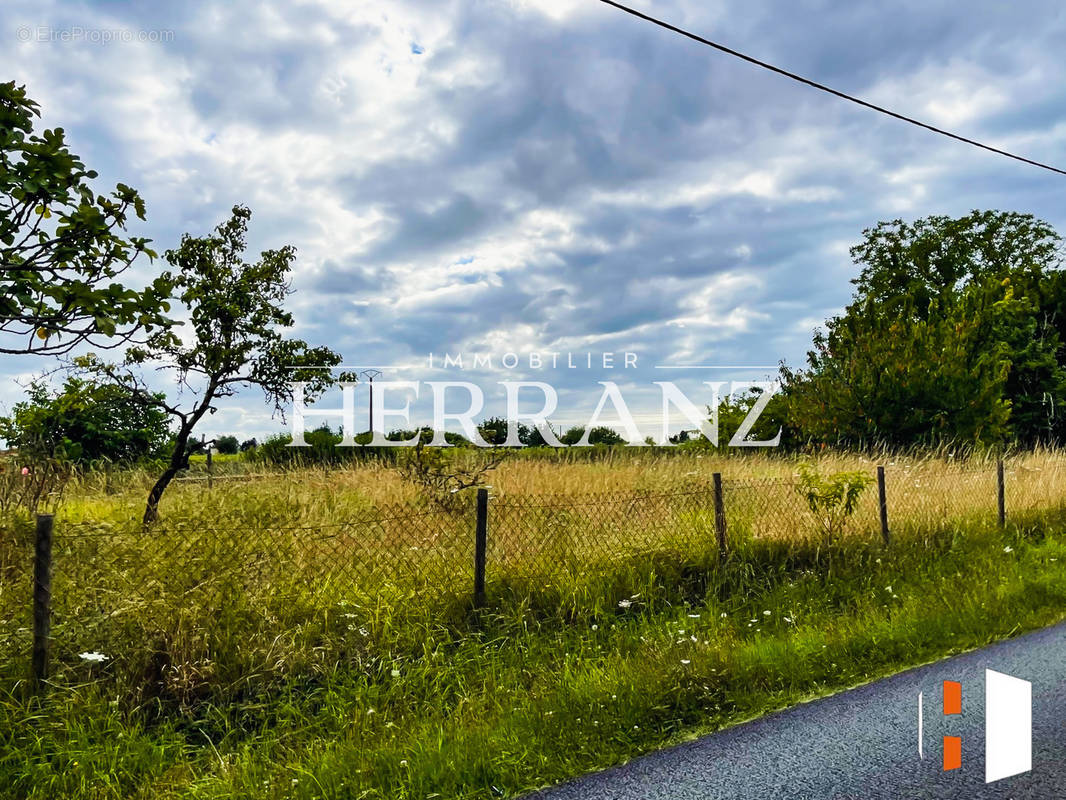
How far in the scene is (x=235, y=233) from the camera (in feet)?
30.4

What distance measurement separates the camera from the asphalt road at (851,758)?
10.6ft

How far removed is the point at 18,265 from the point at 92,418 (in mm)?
14379

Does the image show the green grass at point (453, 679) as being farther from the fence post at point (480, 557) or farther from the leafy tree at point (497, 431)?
the leafy tree at point (497, 431)

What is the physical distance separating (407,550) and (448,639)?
4.65 ft

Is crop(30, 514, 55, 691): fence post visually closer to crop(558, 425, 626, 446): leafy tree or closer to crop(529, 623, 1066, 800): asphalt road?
crop(529, 623, 1066, 800): asphalt road

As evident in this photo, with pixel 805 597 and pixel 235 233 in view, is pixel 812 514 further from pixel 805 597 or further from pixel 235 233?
pixel 235 233

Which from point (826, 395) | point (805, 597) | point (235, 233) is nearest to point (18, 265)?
point (235, 233)

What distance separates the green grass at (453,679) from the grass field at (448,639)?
0.7 inches

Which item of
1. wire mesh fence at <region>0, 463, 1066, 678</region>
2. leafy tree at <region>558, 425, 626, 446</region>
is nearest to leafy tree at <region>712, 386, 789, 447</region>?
leafy tree at <region>558, 425, 626, 446</region>

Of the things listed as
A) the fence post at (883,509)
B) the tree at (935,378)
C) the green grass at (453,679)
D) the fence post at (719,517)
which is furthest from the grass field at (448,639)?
→ the tree at (935,378)

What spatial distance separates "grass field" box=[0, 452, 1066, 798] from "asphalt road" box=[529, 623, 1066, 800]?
0.76ft

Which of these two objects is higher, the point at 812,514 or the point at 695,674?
the point at 812,514

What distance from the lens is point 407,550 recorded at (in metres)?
6.46

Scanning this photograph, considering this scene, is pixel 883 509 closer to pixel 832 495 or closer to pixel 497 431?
pixel 832 495
